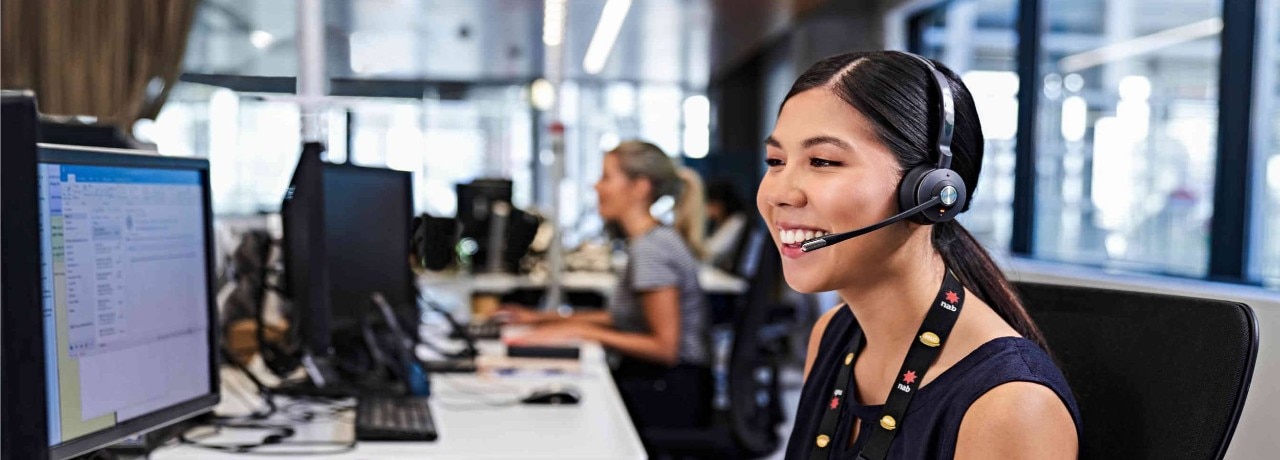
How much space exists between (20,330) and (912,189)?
778 mm

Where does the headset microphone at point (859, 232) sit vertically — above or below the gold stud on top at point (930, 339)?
above

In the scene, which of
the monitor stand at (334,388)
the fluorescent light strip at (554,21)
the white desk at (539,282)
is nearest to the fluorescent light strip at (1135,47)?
the white desk at (539,282)

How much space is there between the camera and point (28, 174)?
2.27ft

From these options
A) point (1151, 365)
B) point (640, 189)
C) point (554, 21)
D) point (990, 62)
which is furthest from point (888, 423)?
point (990, 62)

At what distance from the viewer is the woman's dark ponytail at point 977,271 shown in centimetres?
113

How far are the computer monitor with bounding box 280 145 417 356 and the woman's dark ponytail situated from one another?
1079 mm

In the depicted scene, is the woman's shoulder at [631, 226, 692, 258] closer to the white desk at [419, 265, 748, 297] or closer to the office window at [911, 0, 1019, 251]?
the white desk at [419, 265, 748, 297]

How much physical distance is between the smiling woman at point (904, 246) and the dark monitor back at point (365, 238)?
1.13 meters

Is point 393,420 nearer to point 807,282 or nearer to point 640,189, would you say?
point 807,282

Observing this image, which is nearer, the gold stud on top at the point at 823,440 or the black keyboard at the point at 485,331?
the gold stud on top at the point at 823,440

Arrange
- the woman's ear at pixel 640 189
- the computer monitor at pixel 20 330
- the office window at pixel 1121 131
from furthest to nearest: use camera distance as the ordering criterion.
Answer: the office window at pixel 1121 131 → the woman's ear at pixel 640 189 → the computer monitor at pixel 20 330

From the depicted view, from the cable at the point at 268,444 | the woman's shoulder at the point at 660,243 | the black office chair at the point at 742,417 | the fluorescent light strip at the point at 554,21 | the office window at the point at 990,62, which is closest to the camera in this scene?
the cable at the point at 268,444

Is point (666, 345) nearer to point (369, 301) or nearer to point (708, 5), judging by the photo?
point (369, 301)

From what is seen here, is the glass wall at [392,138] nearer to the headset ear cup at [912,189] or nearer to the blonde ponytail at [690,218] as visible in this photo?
the blonde ponytail at [690,218]
